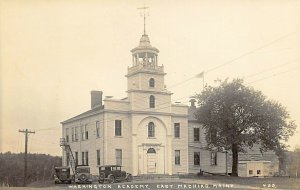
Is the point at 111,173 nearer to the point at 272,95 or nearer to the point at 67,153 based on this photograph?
the point at 67,153

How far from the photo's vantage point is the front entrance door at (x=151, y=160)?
942 inches

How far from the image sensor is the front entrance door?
78.5 feet

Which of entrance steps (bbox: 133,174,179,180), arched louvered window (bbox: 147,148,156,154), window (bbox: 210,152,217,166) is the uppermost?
arched louvered window (bbox: 147,148,156,154)

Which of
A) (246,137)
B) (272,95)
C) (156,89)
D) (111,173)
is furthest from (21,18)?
(246,137)

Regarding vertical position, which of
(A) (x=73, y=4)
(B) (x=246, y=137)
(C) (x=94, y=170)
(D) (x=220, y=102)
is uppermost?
(A) (x=73, y=4)

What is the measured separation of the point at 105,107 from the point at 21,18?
431 inches

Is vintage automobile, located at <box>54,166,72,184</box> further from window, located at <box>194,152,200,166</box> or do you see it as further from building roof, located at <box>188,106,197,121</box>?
window, located at <box>194,152,200,166</box>

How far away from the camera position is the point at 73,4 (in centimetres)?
1198

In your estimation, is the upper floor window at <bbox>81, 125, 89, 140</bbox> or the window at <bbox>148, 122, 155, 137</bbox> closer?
the upper floor window at <bbox>81, 125, 89, 140</bbox>

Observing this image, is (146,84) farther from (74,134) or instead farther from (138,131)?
(74,134)

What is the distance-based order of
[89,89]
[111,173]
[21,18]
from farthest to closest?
[111,173], [89,89], [21,18]

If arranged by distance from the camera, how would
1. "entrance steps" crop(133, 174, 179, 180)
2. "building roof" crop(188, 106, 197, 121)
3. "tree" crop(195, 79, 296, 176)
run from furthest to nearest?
"building roof" crop(188, 106, 197, 121) < "entrance steps" crop(133, 174, 179, 180) < "tree" crop(195, 79, 296, 176)

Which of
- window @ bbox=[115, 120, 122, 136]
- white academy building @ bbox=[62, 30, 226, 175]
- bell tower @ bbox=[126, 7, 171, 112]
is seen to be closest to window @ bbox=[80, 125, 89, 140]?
white academy building @ bbox=[62, 30, 226, 175]

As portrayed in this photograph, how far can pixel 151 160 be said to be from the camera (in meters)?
24.1
